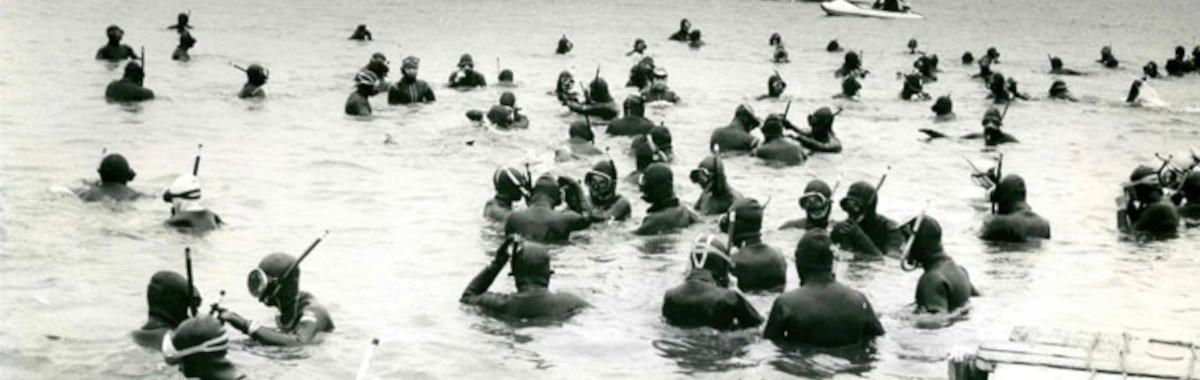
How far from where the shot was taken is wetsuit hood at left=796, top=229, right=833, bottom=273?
1196 cm

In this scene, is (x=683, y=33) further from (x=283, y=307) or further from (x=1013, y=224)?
(x=283, y=307)

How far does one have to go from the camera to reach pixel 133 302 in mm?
14281

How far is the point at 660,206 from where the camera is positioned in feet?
59.4

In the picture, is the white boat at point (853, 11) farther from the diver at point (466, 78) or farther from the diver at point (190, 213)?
the diver at point (190, 213)

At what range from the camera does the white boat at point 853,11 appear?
65875 millimetres

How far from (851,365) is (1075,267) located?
600cm

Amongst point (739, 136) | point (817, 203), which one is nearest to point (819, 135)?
point (739, 136)

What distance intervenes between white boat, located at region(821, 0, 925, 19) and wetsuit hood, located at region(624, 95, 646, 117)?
137ft

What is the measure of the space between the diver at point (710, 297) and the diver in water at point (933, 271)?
1.65 meters

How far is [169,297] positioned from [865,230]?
8204 millimetres

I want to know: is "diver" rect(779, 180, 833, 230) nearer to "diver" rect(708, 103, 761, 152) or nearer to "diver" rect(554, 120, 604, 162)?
"diver" rect(554, 120, 604, 162)

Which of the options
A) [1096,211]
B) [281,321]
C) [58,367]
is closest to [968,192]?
[1096,211]

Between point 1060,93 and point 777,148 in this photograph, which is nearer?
point 777,148

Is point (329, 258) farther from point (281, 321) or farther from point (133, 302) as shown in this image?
point (281, 321)
